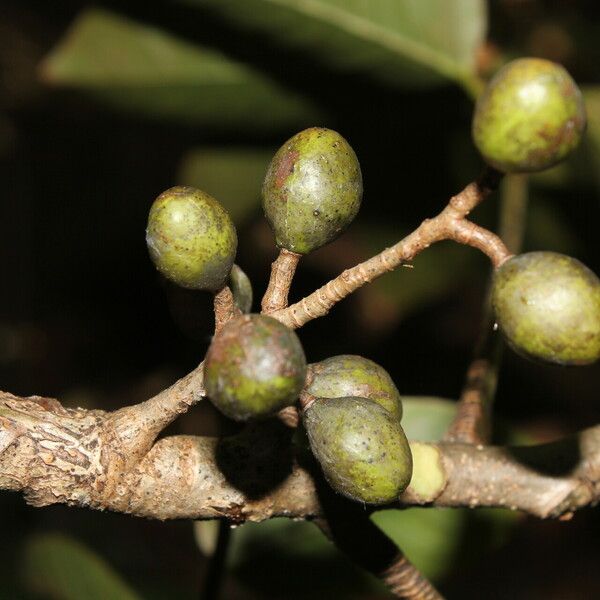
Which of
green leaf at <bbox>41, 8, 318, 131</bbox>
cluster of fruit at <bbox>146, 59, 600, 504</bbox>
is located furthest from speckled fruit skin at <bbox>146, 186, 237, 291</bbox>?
green leaf at <bbox>41, 8, 318, 131</bbox>

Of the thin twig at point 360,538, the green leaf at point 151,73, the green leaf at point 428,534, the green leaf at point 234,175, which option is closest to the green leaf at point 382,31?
the green leaf at point 151,73

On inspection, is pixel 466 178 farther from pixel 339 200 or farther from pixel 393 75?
pixel 339 200

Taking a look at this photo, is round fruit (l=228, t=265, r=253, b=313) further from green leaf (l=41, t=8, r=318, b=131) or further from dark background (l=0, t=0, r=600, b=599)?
green leaf (l=41, t=8, r=318, b=131)

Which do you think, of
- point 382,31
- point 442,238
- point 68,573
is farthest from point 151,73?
point 442,238

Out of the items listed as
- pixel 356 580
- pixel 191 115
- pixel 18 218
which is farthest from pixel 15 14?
pixel 356 580

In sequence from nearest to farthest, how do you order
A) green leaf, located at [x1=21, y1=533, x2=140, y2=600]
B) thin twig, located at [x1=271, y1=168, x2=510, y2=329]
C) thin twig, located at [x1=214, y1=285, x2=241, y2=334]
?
thin twig, located at [x1=271, y1=168, x2=510, y2=329], thin twig, located at [x1=214, y1=285, x2=241, y2=334], green leaf, located at [x1=21, y1=533, x2=140, y2=600]

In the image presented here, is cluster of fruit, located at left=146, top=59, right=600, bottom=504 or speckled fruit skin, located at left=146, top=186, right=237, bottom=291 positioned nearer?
cluster of fruit, located at left=146, top=59, right=600, bottom=504

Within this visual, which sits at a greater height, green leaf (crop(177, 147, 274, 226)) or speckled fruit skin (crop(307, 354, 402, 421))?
green leaf (crop(177, 147, 274, 226))
